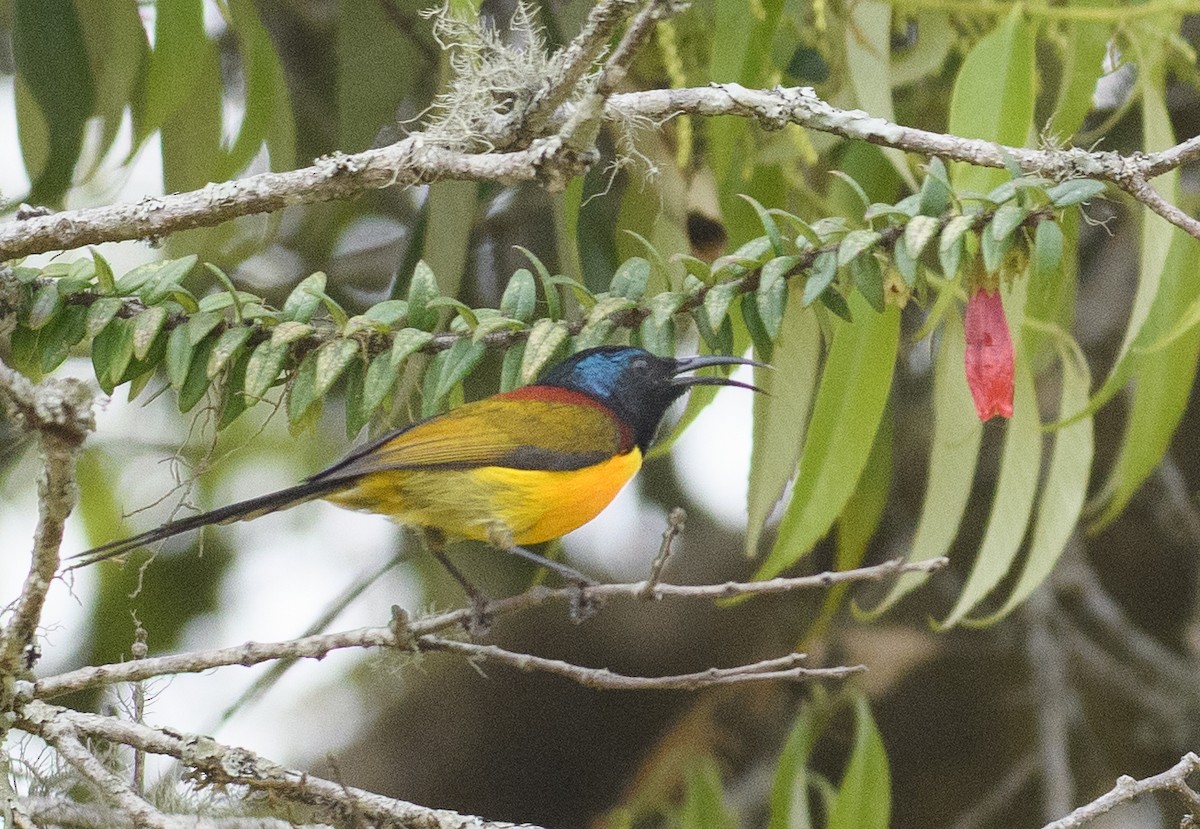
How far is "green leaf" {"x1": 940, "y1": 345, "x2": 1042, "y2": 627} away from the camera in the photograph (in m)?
1.95

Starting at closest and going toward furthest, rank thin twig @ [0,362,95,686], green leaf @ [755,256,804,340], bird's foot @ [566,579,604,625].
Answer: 1. thin twig @ [0,362,95,686]
2. green leaf @ [755,256,804,340]
3. bird's foot @ [566,579,604,625]

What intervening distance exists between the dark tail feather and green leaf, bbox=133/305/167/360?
20cm

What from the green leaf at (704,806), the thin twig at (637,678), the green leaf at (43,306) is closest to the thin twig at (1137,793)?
the thin twig at (637,678)

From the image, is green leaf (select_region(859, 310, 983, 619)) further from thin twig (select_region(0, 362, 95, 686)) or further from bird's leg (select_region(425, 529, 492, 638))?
thin twig (select_region(0, 362, 95, 686))

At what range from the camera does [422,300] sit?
1672 mm

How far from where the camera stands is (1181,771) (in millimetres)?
1407

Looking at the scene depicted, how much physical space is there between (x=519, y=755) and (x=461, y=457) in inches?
74.4

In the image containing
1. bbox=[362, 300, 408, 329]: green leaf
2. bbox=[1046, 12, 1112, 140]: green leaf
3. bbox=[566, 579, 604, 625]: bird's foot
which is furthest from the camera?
bbox=[1046, 12, 1112, 140]: green leaf

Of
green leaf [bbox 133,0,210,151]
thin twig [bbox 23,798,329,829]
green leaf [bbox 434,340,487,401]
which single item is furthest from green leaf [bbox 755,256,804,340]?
green leaf [bbox 133,0,210,151]

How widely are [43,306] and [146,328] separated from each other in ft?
0.36

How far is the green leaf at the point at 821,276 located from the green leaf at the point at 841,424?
1.02 ft

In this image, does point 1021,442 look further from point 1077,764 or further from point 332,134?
point 1077,764

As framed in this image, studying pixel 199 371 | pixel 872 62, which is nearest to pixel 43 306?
pixel 199 371

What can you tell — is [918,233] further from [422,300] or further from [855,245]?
[422,300]
